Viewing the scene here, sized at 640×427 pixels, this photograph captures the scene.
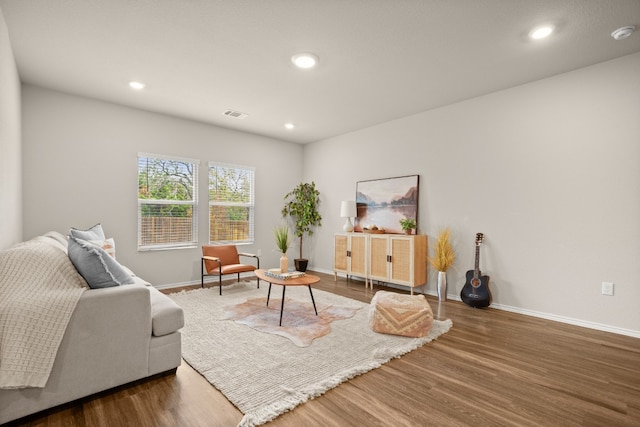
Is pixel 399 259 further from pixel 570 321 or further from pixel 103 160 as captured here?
pixel 103 160

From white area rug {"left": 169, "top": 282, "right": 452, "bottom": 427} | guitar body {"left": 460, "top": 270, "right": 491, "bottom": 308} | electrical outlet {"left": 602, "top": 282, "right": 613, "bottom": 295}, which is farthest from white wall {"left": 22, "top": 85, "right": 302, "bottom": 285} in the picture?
electrical outlet {"left": 602, "top": 282, "right": 613, "bottom": 295}

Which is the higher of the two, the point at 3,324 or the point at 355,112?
the point at 355,112

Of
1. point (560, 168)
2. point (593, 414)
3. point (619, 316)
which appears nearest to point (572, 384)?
point (593, 414)

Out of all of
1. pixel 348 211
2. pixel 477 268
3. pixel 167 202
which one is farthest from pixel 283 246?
pixel 477 268

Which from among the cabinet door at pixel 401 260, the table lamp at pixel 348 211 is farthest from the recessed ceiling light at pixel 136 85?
the cabinet door at pixel 401 260

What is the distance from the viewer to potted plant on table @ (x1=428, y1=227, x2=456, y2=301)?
425 centimetres

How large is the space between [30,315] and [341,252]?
13.9 ft

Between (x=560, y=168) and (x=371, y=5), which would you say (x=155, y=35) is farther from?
(x=560, y=168)

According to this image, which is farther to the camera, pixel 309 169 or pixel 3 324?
pixel 309 169

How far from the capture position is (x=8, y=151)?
275 cm

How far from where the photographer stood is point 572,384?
2154mm

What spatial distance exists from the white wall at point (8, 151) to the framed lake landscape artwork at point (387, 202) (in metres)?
4.39

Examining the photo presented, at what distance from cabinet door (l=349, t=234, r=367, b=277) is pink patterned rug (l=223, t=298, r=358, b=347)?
1.34 metres

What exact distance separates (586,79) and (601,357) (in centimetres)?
281
